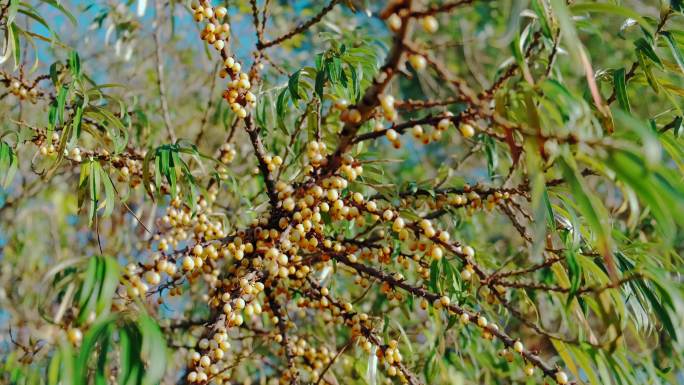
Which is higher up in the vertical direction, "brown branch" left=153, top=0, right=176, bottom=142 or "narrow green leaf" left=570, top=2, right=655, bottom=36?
"brown branch" left=153, top=0, right=176, bottom=142

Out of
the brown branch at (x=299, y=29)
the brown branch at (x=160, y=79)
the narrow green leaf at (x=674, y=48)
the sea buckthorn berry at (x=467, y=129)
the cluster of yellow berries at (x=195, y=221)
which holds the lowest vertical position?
the sea buckthorn berry at (x=467, y=129)

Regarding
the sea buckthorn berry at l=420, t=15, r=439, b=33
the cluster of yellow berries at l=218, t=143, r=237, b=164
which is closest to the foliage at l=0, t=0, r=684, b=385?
the sea buckthorn berry at l=420, t=15, r=439, b=33

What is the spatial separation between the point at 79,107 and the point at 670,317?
139cm

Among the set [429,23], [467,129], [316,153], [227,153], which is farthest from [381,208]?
[227,153]

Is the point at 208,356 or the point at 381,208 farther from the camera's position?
the point at 381,208

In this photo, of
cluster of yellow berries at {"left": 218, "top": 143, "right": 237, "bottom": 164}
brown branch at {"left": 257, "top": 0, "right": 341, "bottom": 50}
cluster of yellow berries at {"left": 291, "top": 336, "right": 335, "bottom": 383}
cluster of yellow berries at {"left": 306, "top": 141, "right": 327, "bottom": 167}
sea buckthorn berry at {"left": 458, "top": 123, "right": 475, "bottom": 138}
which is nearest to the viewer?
sea buckthorn berry at {"left": 458, "top": 123, "right": 475, "bottom": 138}

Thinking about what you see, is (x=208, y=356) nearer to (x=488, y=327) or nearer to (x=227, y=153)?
(x=488, y=327)

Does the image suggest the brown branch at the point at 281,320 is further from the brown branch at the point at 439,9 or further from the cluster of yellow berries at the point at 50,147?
the brown branch at the point at 439,9

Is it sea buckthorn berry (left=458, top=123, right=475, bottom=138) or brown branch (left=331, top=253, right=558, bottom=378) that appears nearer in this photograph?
sea buckthorn berry (left=458, top=123, right=475, bottom=138)

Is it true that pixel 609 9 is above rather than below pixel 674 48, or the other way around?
below

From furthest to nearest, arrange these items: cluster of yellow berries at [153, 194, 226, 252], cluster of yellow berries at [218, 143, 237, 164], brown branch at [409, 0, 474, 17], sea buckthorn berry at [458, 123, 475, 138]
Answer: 1. cluster of yellow berries at [218, 143, 237, 164]
2. cluster of yellow berries at [153, 194, 226, 252]
3. sea buckthorn berry at [458, 123, 475, 138]
4. brown branch at [409, 0, 474, 17]

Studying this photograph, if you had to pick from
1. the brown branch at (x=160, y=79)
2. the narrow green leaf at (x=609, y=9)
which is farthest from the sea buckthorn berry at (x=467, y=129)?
the brown branch at (x=160, y=79)

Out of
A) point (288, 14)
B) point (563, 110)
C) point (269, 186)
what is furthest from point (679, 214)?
point (288, 14)

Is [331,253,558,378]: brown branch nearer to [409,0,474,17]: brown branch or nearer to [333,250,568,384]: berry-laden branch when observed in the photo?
[333,250,568,384]: berry-laden branch
